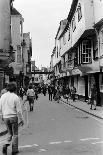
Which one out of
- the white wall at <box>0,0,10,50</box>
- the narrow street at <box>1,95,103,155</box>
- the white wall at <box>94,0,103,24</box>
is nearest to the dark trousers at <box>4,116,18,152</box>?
the narrow street at <box>1,95,103,155</box>

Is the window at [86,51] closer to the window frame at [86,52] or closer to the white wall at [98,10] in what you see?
the window frame at [86,52]

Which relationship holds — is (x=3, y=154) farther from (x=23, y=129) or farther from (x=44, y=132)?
(x=23, y=129)

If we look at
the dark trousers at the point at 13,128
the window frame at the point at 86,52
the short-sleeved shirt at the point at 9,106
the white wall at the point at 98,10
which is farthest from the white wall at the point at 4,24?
the dark trousers at the point at 13,128

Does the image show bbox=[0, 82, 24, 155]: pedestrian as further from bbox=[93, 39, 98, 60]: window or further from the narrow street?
bbox=[93, 39, 98, 60]: window

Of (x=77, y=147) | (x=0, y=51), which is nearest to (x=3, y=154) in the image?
(x=77, y=147)

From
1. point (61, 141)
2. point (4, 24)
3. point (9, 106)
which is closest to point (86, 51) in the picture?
point (4, 24)

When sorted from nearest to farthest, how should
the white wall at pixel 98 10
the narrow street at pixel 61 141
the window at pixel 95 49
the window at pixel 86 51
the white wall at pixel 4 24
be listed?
the narrow street at pixel 61 141, the white wall at pixel 98 10, the window at pixel 95 49, the white wall at pixel 4 24, the window at pixel 86 51

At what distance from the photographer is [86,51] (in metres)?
34.3

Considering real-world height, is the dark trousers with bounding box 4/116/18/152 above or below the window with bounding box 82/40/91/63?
below

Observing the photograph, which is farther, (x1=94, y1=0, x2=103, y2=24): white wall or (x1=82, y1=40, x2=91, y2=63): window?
(x1=82, y1=40, x2=91, y2=63): window

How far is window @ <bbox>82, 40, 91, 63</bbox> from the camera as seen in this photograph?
33.8 m

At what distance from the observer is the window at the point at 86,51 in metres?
33.8

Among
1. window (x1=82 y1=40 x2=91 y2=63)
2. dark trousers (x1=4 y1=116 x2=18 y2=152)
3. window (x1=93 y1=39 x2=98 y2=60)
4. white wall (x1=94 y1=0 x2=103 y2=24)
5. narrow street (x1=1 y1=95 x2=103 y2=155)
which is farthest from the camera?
window (x1=82 y1=40 x2=91 y2=63)

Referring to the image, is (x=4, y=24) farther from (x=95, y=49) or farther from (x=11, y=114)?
(x=11, y=114)
